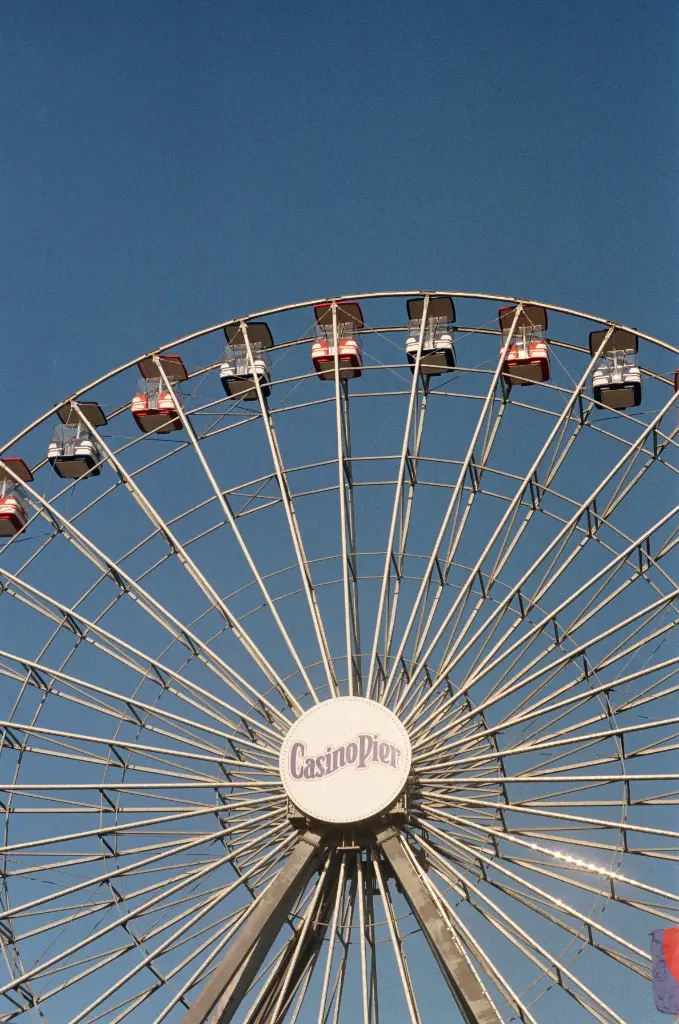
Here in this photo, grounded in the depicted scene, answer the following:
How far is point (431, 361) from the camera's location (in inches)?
1318

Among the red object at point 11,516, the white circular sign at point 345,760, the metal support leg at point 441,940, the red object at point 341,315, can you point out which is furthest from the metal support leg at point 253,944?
the red object at point 341,315

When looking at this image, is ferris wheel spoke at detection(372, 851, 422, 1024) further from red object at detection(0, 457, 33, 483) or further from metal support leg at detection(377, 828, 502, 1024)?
red object at detection(0, 457, 33, 483)

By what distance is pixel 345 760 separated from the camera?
26625 millimetres

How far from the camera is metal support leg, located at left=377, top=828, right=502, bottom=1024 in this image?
23.4m

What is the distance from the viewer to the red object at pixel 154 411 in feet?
115

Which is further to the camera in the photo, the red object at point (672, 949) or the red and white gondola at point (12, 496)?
the red and white gondola at point (12, 496)

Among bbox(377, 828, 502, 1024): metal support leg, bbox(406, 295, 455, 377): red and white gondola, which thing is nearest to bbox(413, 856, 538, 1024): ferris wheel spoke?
bbox(377, 828, 502, 1024): metal support leg

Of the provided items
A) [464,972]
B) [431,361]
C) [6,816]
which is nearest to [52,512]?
[6,816]

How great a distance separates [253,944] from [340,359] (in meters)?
14.7

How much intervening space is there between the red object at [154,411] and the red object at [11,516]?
12.0ft

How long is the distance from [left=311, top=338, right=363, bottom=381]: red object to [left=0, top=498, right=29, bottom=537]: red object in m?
8.13

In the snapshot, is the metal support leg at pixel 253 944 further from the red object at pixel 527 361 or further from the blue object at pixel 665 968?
the red object at pixel 527 361

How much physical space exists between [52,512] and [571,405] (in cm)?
1189

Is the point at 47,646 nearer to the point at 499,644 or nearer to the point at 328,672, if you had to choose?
the point at 328,672
